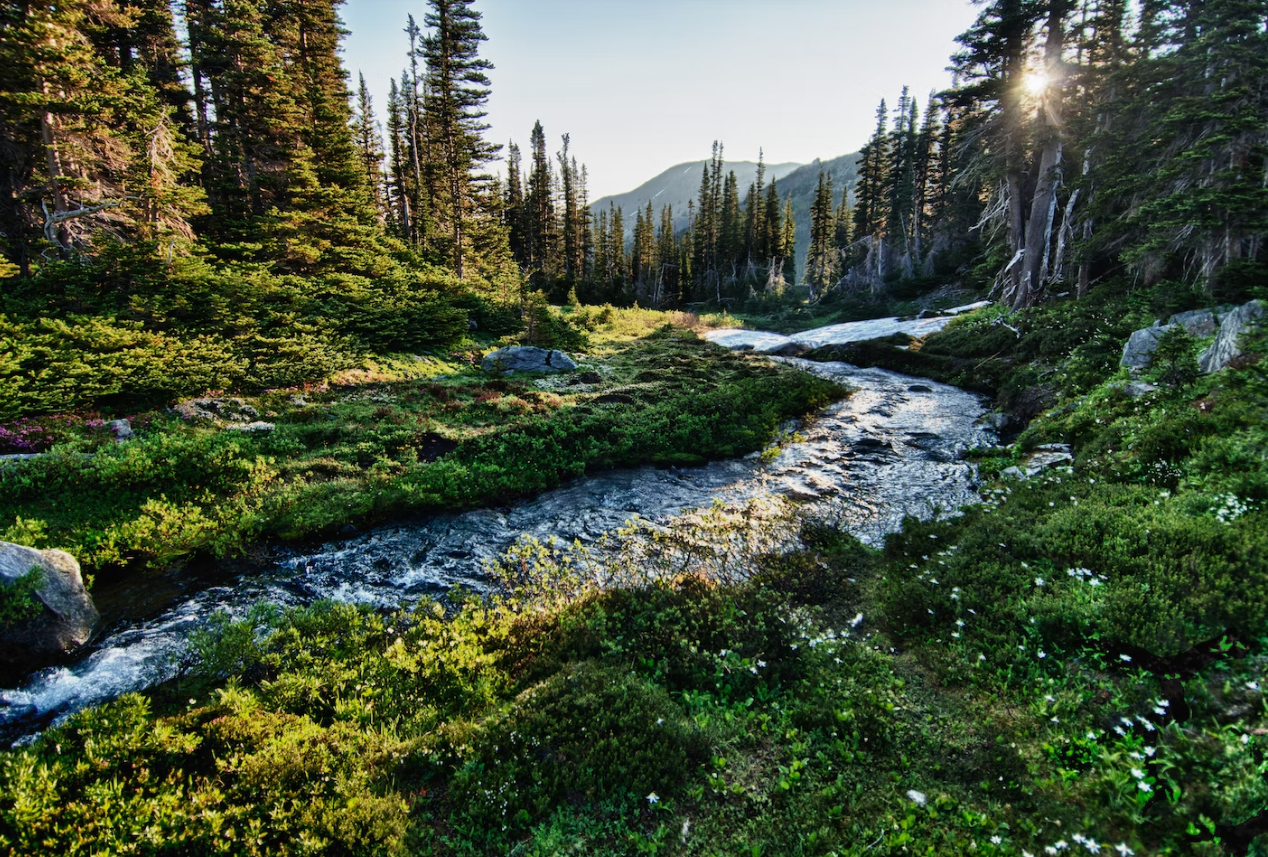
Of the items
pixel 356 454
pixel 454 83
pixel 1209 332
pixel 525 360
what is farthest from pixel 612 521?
pixel 454 83

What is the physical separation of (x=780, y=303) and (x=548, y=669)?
6642 centimetres

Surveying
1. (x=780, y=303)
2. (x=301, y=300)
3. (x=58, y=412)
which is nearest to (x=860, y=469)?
(x=58, y=412)

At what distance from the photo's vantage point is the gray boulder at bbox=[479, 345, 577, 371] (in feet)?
80.2

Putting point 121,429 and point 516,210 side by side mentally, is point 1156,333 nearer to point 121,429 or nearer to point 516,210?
point 121,429

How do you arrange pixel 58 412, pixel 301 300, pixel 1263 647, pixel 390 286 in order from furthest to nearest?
pixel 390 286 → pixel 301 300 → pixel 58 412 → pixel 1263 647

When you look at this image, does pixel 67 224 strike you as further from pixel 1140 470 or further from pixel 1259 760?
pixel 1140 470

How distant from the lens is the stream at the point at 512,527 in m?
6.53

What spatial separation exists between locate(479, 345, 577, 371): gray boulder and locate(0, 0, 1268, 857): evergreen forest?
0.26 metres

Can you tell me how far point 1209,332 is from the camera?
38.7ft

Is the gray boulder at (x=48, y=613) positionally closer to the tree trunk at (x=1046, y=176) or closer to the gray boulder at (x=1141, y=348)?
the gray boulder at (x=1141, y=348)

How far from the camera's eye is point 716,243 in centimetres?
7719

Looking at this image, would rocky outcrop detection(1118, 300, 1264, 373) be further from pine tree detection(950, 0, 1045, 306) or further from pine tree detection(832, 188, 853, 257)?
pine tree detection(832, 188, 853, 257)

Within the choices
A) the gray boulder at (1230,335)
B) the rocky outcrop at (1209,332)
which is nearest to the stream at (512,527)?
the rocky outcrop at (1209,332)

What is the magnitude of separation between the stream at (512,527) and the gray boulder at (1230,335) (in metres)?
4.51
